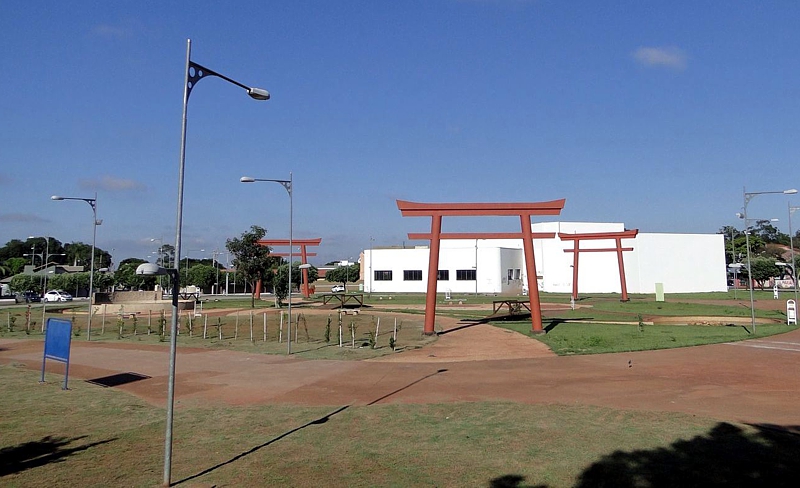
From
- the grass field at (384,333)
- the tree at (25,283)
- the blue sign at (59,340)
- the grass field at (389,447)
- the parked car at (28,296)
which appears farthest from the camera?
the tree at (25,283)

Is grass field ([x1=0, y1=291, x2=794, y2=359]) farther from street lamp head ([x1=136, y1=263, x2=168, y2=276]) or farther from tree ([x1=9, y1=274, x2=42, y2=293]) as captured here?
tree ([x1=9, y1=274, x2=42, y2=293])

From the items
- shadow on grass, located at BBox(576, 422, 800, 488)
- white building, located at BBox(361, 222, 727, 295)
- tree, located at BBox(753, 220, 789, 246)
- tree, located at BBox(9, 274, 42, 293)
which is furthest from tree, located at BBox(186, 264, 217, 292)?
tree, located at BBox(753, 220, 789, 246)

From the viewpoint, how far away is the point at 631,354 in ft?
Answer: 65.3

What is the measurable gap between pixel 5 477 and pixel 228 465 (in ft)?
9.50

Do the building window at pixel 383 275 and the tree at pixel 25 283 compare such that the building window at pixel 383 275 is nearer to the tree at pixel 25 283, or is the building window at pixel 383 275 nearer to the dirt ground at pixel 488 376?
the tree at pixel 25 283

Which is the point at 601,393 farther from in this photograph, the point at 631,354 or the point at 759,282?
the point at 759,282

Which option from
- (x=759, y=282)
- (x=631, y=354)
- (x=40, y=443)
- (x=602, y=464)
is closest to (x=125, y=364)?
(x=40, y=443)

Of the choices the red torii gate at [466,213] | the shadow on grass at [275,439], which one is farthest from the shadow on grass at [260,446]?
the red torii gate at [466,213]

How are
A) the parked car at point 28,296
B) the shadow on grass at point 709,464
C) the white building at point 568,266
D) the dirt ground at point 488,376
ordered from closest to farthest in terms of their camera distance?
the shadow on grass at point 709,464 < the dirt ground at point 488,376 < the parked car at point 28,296 < the white building at point 568,266

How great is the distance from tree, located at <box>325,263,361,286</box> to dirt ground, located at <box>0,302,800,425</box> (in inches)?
3395

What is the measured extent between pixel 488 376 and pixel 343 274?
94558 millimetres

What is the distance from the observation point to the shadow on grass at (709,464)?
7195 mm

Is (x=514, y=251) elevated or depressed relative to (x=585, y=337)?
elevated

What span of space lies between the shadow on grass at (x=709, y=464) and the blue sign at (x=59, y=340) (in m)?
12.8
